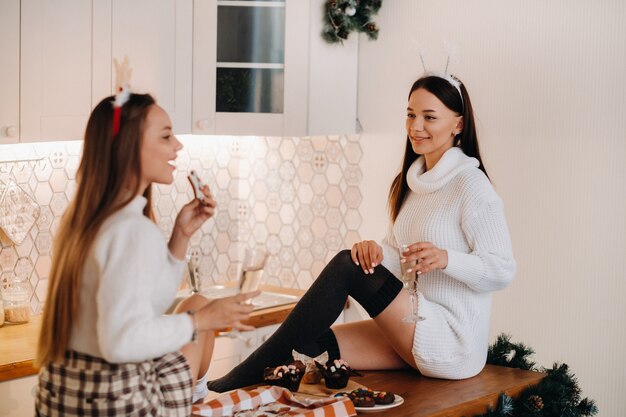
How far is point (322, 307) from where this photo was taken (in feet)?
9.06

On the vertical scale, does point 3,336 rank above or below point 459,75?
below

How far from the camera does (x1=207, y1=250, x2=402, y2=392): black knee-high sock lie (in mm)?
2760

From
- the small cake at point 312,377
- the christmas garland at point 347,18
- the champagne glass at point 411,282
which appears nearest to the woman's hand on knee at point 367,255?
the champagne glass at point 411,282

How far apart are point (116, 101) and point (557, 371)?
1752mm

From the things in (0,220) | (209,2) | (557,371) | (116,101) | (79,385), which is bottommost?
(557,371)

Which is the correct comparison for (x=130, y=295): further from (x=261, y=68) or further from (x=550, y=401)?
(x=261, y=68)

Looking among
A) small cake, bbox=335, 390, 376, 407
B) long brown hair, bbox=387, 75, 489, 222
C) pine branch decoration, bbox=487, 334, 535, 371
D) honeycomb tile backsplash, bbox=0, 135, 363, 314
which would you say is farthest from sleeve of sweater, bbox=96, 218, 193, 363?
honeycomb tile backsplash, bbox=0, 135, 363, 314

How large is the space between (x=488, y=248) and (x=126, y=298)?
1.32 meters

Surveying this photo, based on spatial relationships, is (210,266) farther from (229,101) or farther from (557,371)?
(557,371)

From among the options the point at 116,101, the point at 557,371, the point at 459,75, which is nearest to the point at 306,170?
the point at 459,75

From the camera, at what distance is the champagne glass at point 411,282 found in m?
2.59

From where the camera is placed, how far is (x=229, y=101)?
11.8ft

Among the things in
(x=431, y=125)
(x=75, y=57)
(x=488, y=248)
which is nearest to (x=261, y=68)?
(x=75, y=57)

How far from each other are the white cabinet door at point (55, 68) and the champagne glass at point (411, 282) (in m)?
1.26
